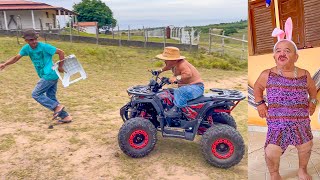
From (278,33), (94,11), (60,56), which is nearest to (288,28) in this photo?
(278,33)

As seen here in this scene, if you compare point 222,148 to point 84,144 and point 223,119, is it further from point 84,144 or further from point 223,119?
point 84,144

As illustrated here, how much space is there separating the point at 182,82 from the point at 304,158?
1.37 meters

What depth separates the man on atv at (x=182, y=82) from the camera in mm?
2717

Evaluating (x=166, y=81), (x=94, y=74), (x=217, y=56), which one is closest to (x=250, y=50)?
(x=166, y=81)

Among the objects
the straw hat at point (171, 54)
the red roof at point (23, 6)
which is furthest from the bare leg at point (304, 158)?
the red roof at point (23, 6)

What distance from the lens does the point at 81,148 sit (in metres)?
3.11

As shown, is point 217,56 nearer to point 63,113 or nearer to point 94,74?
point 94,74

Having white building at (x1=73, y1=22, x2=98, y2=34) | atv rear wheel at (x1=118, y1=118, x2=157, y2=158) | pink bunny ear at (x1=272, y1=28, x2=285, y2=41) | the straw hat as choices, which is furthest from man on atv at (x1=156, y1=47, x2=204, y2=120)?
white building at (x1=73, y1=22, x2=98, y2=34)

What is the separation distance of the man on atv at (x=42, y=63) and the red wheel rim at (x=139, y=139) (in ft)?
4.13

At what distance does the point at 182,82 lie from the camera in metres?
2.80

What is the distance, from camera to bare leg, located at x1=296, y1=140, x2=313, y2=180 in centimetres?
152

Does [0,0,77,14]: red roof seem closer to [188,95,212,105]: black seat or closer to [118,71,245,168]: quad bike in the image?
[118,71,245,168]: quad bike

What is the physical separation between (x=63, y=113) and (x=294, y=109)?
2861mm

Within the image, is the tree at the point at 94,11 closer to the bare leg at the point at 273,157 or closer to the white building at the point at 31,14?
the white building at the point at 31,14
